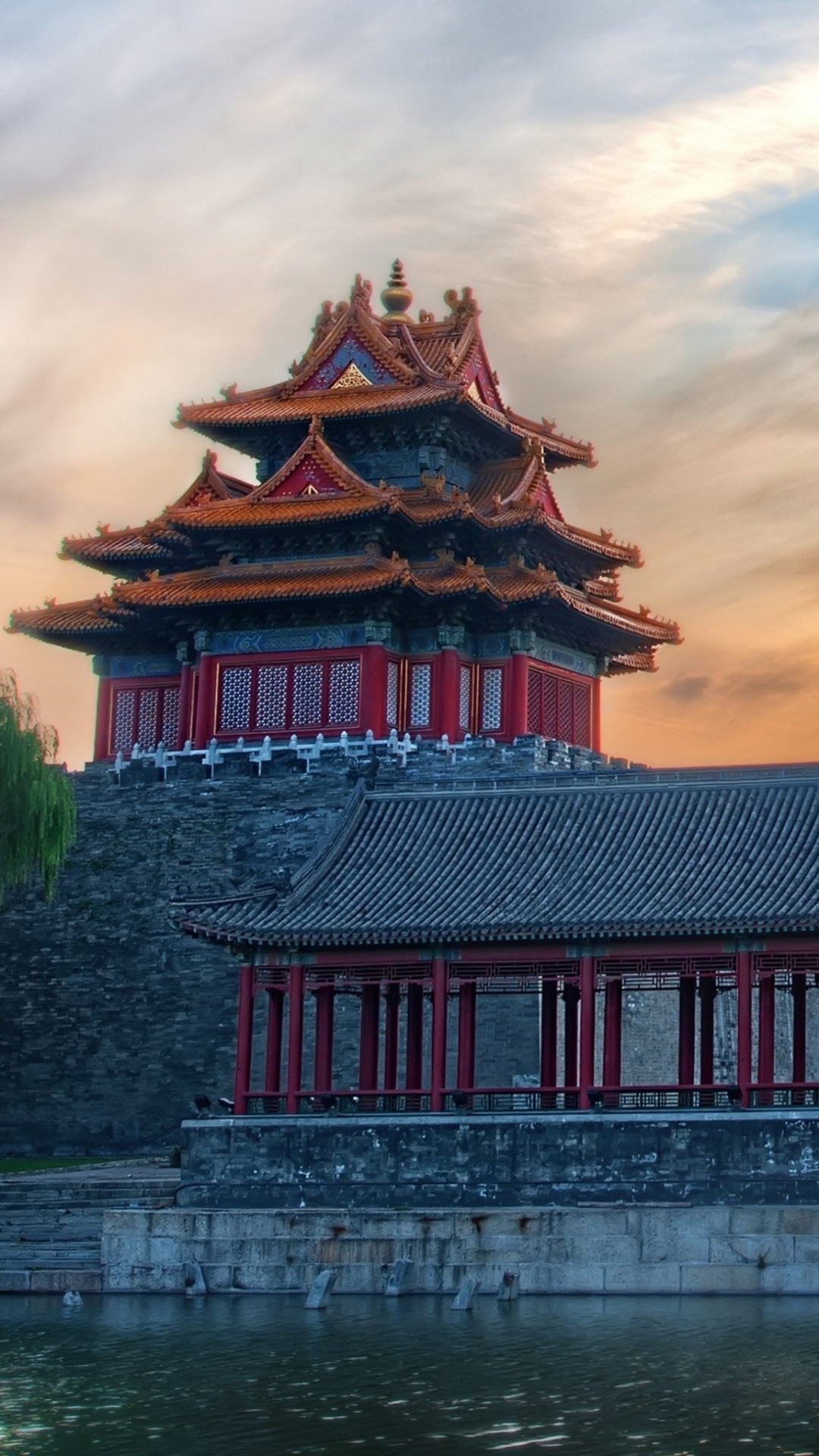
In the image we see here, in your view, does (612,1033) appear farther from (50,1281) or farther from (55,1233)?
(50,1281)

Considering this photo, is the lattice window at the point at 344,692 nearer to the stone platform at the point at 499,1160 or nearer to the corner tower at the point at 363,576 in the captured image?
the corner tower at the point at 363,576

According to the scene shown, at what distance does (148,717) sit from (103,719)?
3.99 feet

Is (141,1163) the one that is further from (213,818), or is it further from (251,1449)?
(251,1449)

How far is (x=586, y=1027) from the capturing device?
40.4 m

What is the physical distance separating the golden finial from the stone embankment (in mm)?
28399

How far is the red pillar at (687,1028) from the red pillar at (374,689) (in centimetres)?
1505

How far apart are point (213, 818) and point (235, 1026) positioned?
5.18 metres

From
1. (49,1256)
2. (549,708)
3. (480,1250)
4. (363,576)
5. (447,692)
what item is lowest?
(49,1256)

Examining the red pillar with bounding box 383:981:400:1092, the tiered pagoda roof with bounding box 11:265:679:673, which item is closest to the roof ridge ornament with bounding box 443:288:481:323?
the tiered pagoda roof with bounding box 11:265:679:673

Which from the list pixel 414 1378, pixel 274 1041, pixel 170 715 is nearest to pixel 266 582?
pixel 170 715

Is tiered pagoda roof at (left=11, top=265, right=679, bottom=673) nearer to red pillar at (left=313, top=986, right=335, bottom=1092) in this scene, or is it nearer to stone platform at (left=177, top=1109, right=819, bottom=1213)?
red pillar at (left=313, top=986, right=335, bottom=1092)

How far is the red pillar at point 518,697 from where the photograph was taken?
5822 cm

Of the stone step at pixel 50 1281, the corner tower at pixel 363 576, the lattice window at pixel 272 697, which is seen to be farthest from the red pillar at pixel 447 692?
the stone step at pixel 50 1281

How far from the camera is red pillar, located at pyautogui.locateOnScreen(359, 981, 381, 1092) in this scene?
42531 mm
